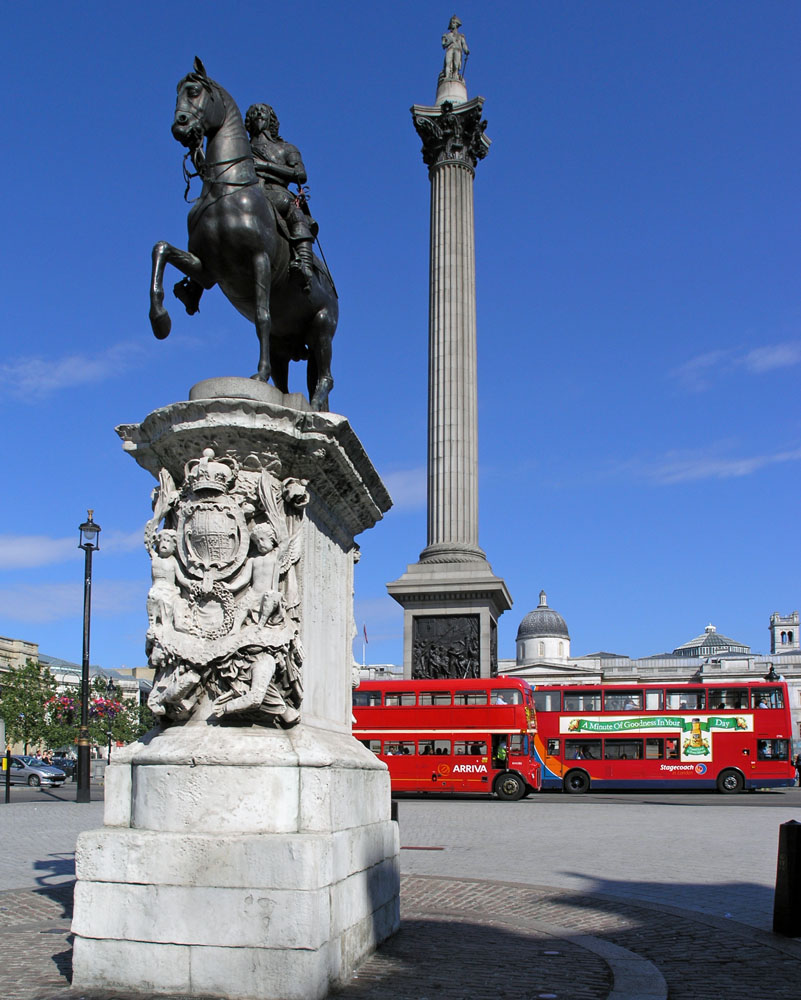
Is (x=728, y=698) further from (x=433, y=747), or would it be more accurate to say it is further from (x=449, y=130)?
(x=449, y=130)

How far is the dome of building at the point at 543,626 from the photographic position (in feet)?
426

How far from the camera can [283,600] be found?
6250 millimetres

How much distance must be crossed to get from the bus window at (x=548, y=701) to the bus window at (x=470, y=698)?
5.95 m

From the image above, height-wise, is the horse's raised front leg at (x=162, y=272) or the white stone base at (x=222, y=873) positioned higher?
the horse's raised front leg at (x=162, y=272)

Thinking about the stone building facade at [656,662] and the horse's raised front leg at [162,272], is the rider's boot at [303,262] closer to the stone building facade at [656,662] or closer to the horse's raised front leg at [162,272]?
the horse's raised front leg at [162,272]

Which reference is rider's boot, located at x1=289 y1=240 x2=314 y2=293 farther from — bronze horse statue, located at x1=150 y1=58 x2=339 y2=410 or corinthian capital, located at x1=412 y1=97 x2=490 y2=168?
corinthian capital, located at x1=412 y1=97 x2=490 y2=168

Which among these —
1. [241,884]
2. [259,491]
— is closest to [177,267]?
[259,491]

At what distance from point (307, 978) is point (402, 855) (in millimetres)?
8697

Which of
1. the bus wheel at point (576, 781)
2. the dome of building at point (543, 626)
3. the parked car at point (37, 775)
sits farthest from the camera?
the dome of building at point (543, 626)

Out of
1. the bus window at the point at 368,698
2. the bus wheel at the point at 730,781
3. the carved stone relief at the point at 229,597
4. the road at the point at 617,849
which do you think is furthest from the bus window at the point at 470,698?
the carved stone relief at the point at 229,597

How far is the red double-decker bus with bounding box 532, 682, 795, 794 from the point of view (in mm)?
31875

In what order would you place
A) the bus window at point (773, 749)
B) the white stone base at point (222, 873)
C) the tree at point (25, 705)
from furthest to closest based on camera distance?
the tree at point (25, 705) → the bus window at point (773, 749) → the white stone base at point (222, 873)

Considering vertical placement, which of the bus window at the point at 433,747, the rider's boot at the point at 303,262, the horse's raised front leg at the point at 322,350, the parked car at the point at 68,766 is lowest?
the parked car at the point at 68,766

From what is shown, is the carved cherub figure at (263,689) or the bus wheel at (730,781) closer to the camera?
the carved cherub figure at (263,689)
